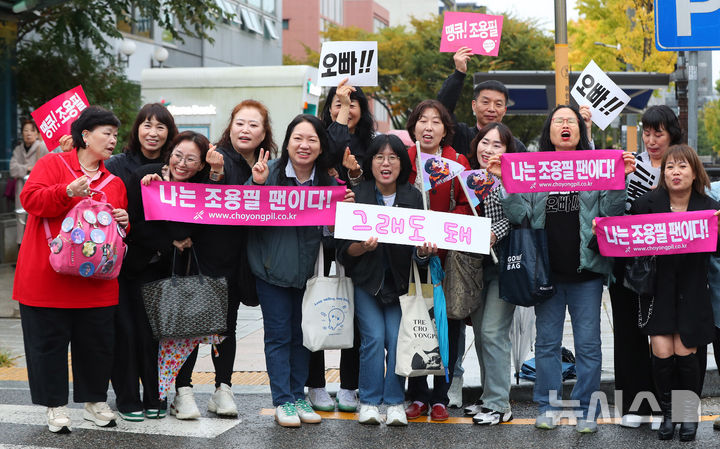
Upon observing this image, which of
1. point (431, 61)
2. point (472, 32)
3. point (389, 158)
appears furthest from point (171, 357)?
point (431, 61)

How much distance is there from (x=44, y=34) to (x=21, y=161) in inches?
123

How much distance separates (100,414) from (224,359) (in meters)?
Answer: 0.83

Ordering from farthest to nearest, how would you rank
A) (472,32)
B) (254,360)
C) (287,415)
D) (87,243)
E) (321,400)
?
(254,360)
(472,32)
(321,400)
(287,415)
(87,243)

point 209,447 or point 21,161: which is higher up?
point 21,161

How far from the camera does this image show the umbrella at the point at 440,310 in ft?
18.0

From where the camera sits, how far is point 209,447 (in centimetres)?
505

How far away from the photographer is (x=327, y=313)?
5.45 m

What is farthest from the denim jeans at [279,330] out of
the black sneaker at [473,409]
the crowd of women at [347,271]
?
the black sneaker at [473,409]

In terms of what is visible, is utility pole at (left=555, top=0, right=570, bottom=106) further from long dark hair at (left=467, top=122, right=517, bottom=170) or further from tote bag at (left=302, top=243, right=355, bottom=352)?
tote bag at (left=302, top=243, right=355, bottom=352)

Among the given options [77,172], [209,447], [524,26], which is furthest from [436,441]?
[524,26]

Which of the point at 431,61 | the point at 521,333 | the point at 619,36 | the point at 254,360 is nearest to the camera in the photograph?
the point at 521,333

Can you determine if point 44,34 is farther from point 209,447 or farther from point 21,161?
point 209,447

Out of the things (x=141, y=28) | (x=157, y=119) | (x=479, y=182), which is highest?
(x=141, y=28)

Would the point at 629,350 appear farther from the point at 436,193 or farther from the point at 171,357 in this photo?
the point at 171,357
